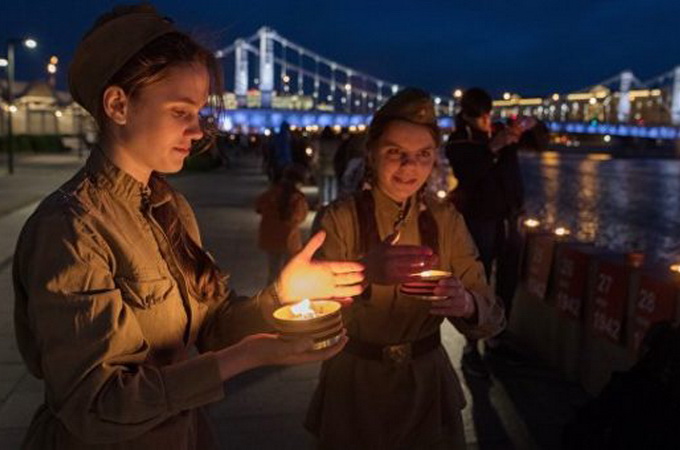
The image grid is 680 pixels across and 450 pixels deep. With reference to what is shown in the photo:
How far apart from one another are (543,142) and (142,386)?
4967 mm

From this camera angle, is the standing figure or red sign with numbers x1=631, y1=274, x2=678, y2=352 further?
red sign with numbers x1=631, y1=274, x2=678, y2=352

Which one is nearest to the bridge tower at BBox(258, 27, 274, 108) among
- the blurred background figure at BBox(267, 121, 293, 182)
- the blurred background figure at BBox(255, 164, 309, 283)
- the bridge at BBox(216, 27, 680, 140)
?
the bridge at BBox(216, 27, 680, 140)

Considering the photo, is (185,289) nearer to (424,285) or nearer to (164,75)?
(164,75)

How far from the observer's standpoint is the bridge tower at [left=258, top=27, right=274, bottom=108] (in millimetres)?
85500

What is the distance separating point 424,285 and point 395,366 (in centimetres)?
49

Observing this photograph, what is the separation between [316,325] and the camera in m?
1.50

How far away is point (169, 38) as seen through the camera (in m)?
1.56

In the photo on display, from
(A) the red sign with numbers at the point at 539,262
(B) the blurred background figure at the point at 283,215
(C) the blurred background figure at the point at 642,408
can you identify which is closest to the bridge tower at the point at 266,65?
(B) the blurred background figure at the point at 283,215

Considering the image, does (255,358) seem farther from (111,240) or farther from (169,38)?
(169,38)

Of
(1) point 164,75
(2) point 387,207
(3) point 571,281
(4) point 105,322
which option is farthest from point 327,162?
(4) point 105,322

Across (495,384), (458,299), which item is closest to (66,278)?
(458,299)

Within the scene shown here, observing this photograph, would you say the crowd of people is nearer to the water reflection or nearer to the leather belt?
the leather belt

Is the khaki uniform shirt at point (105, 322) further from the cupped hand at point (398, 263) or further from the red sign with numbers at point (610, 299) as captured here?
the red sign with numbers at point (610, 299)

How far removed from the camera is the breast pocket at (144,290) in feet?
4.86
